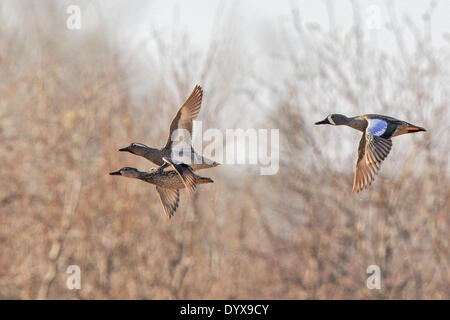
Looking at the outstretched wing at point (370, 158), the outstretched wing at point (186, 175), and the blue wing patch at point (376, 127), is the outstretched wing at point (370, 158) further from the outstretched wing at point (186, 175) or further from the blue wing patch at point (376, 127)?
the outstretched wing at point (186, 175)

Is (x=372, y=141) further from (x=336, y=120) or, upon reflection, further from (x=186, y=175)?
(x=186, y=175)

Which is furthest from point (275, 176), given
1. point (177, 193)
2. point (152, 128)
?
point (177, 193)

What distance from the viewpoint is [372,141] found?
6562 millimetres

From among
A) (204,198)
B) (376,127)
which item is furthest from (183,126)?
(204,198)

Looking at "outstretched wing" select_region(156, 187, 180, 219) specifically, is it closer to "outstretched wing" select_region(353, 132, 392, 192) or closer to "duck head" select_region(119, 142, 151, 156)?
"duck head" select_region(119, 142, 151, 156)

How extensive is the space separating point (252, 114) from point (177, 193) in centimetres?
1101

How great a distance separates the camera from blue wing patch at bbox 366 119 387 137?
265 inches

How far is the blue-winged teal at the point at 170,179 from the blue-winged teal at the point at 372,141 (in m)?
1.12

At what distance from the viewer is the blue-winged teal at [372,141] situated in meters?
6.37

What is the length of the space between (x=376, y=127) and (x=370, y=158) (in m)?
0.48
